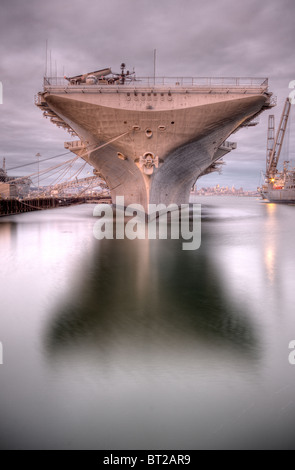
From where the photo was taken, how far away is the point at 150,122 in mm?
19031

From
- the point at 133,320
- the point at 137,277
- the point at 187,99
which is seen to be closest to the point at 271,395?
the point at 133,320

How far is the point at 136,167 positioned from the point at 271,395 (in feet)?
60.8

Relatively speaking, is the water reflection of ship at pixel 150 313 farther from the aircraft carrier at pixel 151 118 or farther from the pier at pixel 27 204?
the pier at pixel 27 204

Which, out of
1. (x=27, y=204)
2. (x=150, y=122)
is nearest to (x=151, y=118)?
(x=150, y=122)

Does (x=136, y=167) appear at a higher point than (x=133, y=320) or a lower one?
higher

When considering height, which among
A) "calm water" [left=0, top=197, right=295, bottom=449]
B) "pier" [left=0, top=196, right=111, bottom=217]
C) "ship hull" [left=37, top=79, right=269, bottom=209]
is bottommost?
"calm water" [left=0, top=197, right=295, bottom=449]

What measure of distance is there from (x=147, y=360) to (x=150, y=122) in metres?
16.5

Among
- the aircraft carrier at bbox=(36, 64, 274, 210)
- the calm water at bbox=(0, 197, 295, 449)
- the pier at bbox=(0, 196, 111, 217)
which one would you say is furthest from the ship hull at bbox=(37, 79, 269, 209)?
the pier at bbox=(0, 196, 111, 217)

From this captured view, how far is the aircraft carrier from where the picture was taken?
1822cm

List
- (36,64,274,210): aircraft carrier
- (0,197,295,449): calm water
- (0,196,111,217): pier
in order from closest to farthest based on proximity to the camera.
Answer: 1. (0,197,295,449): calm water
2. (36,64,274,210): aircraft carrier
3. (0,196,111,217): pier

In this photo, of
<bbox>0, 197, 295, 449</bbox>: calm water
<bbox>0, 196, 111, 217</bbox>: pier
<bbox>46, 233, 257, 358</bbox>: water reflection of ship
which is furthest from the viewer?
<bbox>0, 196, 111, 217</bbox>: pier

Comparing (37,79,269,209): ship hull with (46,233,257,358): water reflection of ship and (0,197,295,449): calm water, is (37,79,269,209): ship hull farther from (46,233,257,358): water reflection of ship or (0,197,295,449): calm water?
(0,197,295,449): calm water

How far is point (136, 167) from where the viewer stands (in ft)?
69.5
